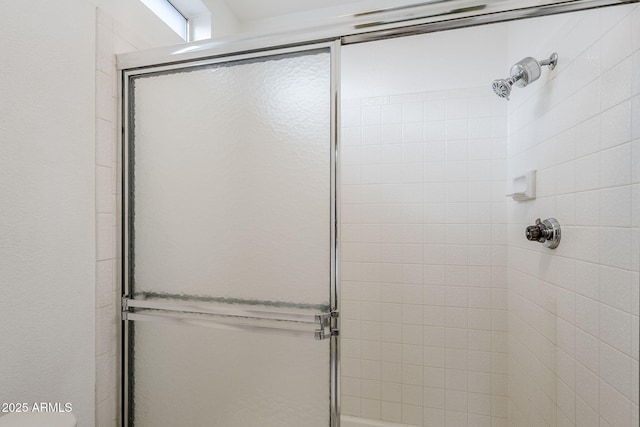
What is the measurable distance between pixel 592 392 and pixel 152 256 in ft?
5.17

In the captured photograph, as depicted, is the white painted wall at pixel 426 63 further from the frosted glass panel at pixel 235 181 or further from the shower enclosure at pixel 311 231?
the frosted glass panel at pixel 235 181

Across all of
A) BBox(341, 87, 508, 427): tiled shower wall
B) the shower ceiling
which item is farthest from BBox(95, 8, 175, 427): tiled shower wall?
BBox(341, 87, 508, 427): tiled shower wall

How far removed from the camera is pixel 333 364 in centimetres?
111

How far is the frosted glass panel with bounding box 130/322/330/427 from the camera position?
3.76 feet

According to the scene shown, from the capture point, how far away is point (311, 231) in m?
1.14

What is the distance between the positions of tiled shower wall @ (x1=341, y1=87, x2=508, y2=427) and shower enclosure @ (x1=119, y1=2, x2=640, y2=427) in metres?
0.03

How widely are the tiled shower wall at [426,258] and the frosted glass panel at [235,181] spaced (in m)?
1.01

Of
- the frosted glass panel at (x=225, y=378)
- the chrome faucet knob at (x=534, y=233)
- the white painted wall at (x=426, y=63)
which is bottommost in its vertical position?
the frosted glass panel at (x=225, y=378)

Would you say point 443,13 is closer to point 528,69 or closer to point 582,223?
point 528,69

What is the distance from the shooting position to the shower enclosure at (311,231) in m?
1.07

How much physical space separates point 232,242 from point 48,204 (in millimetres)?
578

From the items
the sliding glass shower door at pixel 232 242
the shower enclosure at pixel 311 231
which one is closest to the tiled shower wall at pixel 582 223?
the shower enclosure at pixel 311 231

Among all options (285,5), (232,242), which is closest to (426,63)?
(285,5)

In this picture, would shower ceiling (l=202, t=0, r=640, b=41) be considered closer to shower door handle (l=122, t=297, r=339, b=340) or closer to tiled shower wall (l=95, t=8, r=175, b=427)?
tiled shower wall (l=95, t=8, r=175, b=427)
